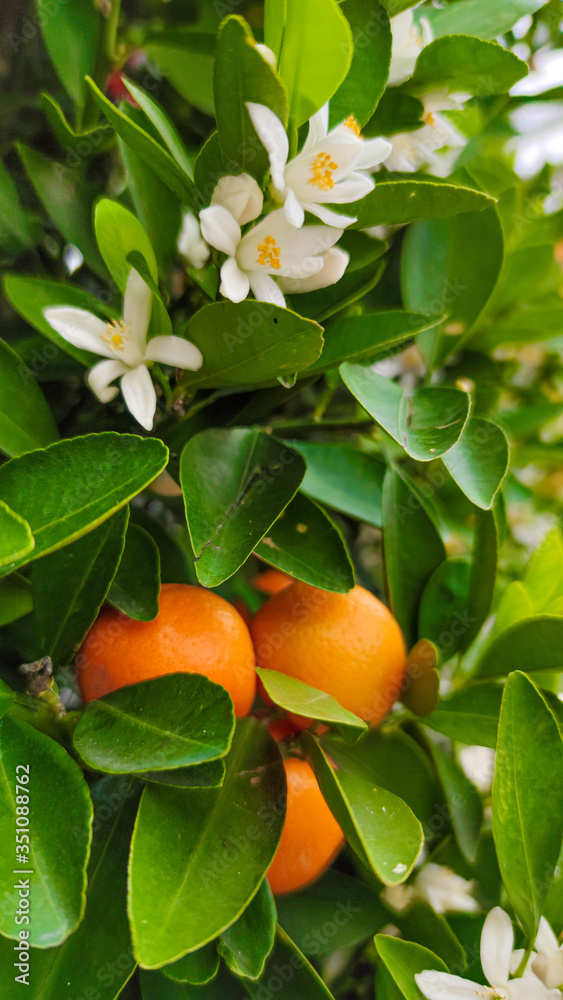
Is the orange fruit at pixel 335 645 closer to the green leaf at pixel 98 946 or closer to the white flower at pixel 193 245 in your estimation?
the green leaf at pixel 98 946

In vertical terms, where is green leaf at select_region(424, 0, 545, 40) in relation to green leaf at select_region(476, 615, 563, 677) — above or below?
above

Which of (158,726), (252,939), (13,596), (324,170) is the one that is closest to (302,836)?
(252,939)

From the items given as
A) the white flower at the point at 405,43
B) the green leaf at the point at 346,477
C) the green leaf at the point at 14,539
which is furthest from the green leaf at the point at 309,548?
the white flower at the point at 405,43

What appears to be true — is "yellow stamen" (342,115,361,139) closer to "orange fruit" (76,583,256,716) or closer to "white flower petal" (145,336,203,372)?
"white flower petal" (145,336,203,372)

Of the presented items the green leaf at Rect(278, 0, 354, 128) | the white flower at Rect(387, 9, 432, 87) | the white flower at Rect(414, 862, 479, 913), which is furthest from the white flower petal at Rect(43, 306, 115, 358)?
the white flower at Rect(414, 862, 479, 913)

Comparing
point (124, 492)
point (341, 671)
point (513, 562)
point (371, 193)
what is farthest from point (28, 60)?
point (513, 562)

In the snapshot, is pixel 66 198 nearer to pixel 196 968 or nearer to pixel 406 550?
pixel 406 550

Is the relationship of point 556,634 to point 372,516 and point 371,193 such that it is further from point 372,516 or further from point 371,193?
point 371,193
